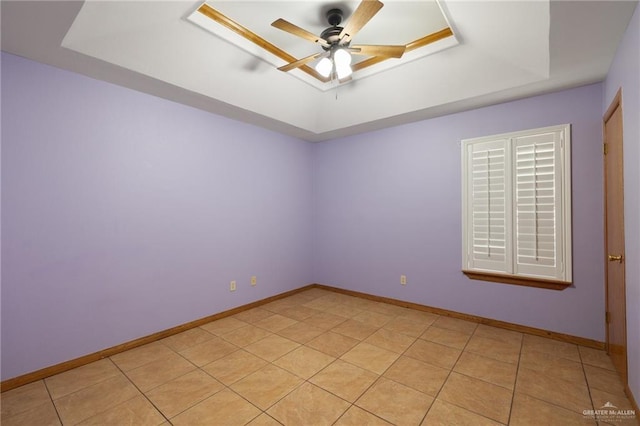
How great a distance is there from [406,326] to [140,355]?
8.91 feet

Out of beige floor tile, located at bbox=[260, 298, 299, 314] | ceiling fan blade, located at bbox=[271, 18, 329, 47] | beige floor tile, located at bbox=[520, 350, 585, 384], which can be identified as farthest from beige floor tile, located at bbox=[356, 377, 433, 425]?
ceiling fan blade, located at bbox=[271, 18, 329, 47]

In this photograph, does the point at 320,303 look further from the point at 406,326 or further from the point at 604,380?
the point at 604,380

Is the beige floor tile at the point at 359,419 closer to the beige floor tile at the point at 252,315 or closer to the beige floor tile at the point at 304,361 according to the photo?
the beige floor tile at the point at 304,361

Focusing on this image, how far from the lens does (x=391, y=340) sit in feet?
9.57

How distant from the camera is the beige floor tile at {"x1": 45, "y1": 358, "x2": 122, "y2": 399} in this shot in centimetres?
Result: 214

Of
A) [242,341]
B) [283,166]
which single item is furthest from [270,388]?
[283,166]

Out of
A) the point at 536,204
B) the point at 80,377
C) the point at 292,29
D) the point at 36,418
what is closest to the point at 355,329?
the point at 536,204

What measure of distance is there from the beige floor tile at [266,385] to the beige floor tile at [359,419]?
1.57 feet

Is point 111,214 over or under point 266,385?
over

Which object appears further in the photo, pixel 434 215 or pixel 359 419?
pixel 434 215

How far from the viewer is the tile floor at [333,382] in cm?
185

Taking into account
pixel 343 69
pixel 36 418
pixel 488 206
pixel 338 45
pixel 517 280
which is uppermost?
pixel 338 45

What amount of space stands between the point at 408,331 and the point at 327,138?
3.06 metres

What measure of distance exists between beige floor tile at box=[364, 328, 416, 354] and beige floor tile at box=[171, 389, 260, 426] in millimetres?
1383
